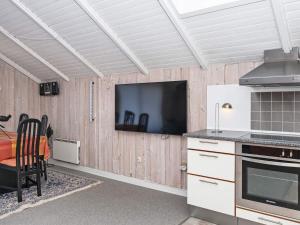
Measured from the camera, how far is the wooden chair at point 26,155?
3.23 m

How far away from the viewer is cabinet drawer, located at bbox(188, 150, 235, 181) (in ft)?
8.59

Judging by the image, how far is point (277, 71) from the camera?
8.39 feet

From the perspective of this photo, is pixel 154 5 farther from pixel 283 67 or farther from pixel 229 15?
pixel 283 67

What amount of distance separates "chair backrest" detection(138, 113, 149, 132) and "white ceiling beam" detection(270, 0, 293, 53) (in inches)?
78.6

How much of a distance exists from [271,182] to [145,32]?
2149mm

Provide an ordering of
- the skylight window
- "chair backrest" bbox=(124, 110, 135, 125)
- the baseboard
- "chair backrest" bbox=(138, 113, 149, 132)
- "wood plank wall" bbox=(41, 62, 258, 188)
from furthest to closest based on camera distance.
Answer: "chair backrest" bbox=(124, 110, 135, 125) → "chair backrest" bbox=(138, 113, 149, 132) → the baseboard → "wood plank wall" bbox=(41, 62, 258, 188) → the skylight window

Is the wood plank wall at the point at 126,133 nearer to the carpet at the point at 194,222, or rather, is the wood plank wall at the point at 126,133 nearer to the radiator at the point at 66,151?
the radiator at the point at 66,151

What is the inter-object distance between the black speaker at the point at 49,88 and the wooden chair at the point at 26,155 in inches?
76.1

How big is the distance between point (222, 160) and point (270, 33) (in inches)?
54.6

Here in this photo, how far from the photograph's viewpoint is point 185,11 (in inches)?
106

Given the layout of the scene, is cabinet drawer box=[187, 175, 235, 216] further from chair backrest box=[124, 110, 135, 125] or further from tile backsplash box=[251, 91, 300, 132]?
chair backrest box=[124, 110, 135, 125]

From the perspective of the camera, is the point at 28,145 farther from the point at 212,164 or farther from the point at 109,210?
the point at 212,164

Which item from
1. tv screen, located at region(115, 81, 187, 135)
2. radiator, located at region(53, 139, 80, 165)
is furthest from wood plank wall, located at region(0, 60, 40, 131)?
tv screen, located at region(115, 81, 187, 135)

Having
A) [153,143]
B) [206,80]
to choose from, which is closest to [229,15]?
[206,80]
